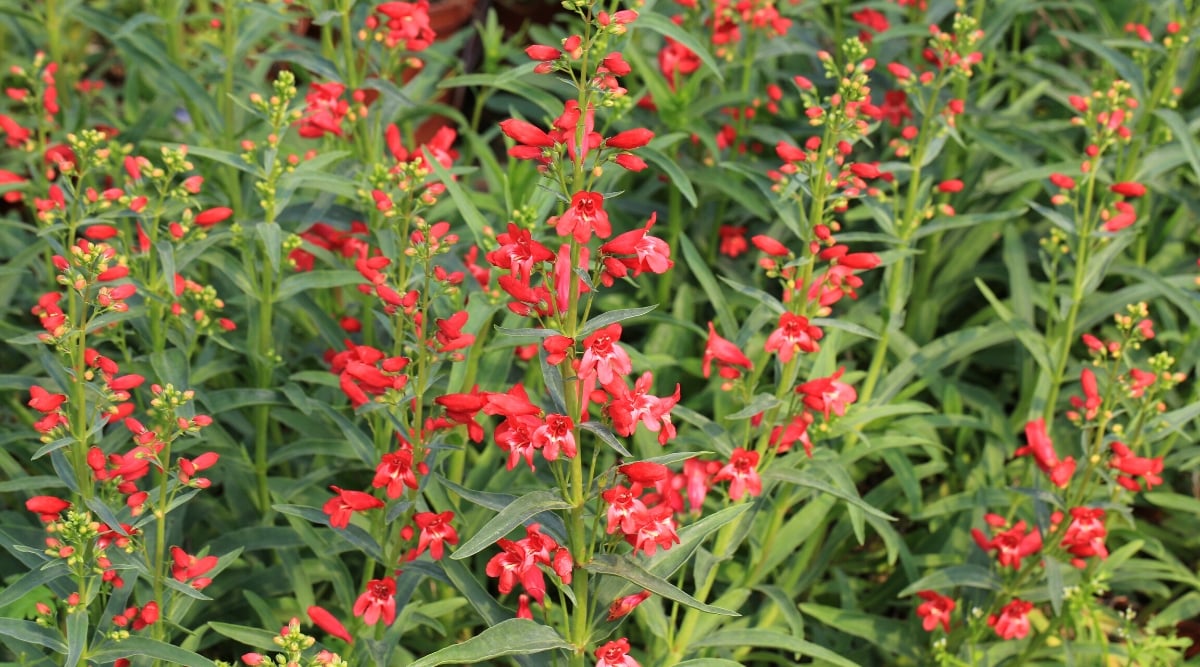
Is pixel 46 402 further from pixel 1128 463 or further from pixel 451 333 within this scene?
pixel 1128 463

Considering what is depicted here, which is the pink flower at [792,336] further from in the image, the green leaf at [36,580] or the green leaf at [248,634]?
the green leaf at [36,580]

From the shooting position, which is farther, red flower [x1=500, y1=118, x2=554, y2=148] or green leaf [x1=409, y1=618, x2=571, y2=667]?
green leaf [x1=409, y1=618, x2=571, y2=667]

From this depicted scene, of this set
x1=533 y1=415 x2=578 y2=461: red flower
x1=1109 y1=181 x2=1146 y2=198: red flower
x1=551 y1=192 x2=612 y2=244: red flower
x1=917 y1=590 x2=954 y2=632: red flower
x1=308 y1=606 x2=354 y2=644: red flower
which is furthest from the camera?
x1=1109 y1=181 x2=1146 y2=198: red flower

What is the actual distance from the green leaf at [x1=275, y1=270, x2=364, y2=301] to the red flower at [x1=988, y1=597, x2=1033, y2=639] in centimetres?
218

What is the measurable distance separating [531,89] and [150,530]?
1.86 metres

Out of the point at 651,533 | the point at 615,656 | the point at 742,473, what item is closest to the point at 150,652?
the point at 615,656

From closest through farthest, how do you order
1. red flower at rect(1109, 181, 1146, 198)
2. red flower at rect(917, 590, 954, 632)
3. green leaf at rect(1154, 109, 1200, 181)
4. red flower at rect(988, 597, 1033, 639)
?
red flower at rect(988, 597, 1033, 639) → red flower at rect(917, 590, 954, 632) → red flower at rect(1109, 181, 1146, 198) → green leaf at rect(1154, 109, 1200, 181)

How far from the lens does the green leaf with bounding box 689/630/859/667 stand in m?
3.40

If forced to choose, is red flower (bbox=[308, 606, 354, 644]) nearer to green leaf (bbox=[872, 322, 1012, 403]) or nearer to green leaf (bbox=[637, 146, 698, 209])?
green leaf (bbox=[637, 146, 698, 209])

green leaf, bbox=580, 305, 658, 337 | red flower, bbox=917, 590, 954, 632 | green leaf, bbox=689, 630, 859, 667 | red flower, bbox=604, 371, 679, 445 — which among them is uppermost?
green leaf, bbox=580, 305, 658, 337

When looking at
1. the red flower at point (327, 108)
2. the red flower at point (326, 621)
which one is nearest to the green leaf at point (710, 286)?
the red flower at point (327, 108)

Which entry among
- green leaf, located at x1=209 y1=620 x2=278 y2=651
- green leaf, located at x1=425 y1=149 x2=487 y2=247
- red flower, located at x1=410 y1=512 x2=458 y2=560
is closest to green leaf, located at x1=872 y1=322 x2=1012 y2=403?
green leaf, located at x1=425 y1=149 x2=487 y2=247

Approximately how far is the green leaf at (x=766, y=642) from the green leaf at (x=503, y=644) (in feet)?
2.48

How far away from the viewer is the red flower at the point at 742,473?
130 inches
